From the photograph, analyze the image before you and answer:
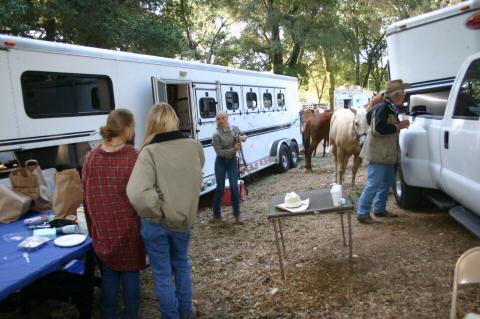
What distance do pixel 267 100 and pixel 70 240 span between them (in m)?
8.10

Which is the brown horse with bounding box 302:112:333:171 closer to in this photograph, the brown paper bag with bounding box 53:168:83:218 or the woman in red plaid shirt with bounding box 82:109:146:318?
the brown paper bag with bounding box 53:168:83:218

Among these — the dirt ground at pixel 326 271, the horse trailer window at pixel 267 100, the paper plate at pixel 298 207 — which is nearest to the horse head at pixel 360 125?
the dirt ground at pixel 326 271

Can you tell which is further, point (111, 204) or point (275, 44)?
point (275, 44)

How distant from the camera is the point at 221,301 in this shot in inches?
153

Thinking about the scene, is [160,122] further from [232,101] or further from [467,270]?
[232,101]

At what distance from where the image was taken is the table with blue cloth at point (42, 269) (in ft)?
8.31

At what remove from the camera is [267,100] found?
10.7 m

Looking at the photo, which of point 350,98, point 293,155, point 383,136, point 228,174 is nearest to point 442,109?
point 383,136

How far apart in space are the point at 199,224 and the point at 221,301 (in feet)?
9.10

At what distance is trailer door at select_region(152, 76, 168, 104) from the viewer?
21.3 ft

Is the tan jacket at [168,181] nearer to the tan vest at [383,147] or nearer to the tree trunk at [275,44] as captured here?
the tan vest at [383,147]

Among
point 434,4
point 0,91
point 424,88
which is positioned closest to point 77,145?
point 0,91

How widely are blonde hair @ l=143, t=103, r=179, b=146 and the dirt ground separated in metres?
1.72

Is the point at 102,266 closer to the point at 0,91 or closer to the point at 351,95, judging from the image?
the point at 0,91
